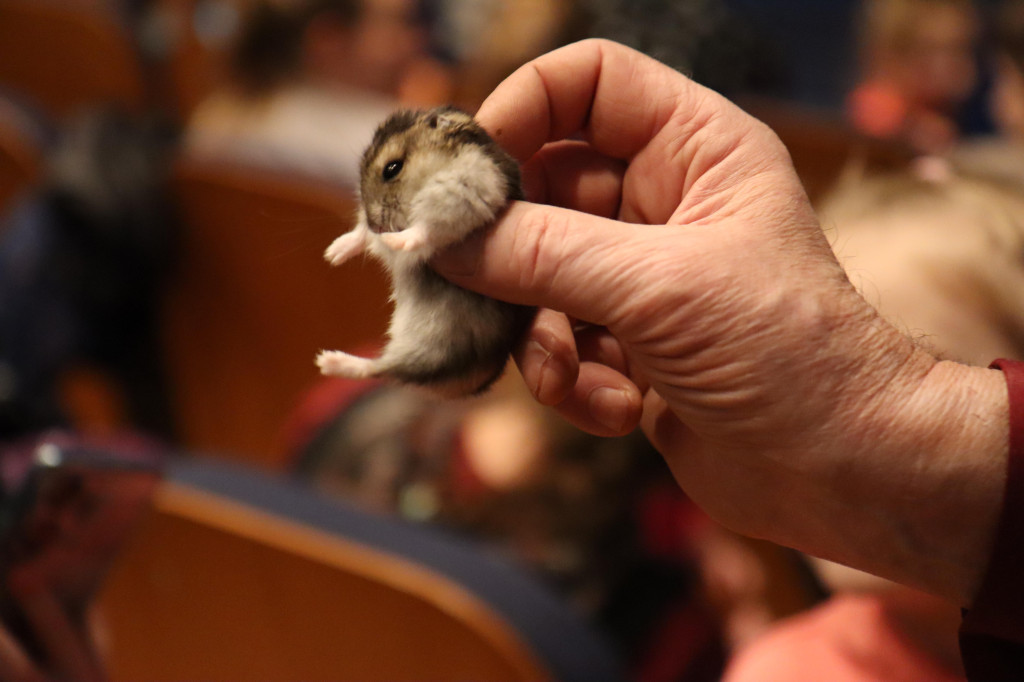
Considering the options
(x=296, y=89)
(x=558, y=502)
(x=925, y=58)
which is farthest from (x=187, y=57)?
(x=558, y=502)

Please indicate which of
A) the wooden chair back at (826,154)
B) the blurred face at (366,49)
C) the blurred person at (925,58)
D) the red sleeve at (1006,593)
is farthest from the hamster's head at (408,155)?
the blurred person at (925,58)

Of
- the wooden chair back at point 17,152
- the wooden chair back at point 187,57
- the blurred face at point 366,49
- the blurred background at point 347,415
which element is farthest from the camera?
the wooden chair back at point 187,57

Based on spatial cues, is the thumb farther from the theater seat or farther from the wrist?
the theater seat

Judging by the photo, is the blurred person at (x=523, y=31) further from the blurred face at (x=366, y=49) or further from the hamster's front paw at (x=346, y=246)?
the blurred face at (x=366, y=49)

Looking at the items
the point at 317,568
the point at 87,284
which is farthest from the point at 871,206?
the point at 87,284

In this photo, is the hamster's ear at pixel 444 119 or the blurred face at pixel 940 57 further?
the blurred face at pixel 940 57

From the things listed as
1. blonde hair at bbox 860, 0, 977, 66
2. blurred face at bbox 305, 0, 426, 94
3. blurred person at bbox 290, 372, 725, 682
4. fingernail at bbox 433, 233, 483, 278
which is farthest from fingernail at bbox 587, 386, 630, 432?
blonde hair at bbox 860, 0, 977, 66

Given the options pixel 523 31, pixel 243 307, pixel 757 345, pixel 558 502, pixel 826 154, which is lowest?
pixel 558 502

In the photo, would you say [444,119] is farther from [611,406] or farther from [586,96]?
[611,406]

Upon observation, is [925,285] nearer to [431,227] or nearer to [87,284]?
[431,227]
